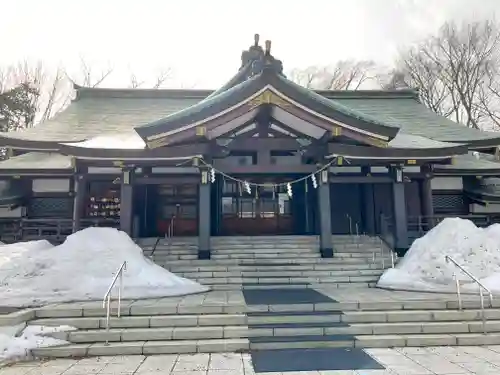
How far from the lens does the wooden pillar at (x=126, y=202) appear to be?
32.8ft

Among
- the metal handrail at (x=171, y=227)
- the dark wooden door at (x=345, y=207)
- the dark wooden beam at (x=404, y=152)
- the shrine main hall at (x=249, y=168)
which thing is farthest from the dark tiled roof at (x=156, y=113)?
the metal handrail at (x=171, y=227)

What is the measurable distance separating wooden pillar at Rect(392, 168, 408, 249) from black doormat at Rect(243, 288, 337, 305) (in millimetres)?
3814

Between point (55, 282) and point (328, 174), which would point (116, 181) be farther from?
point (328, 174)

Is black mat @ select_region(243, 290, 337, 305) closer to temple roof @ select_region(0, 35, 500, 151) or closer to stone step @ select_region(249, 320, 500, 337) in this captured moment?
stone step @ select_region(249, 320, 500, 337)

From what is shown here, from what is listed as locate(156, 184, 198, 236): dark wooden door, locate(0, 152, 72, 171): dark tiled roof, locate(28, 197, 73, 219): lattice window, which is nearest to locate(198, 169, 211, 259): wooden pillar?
locate(156, 184, 198, 236): dark wooden door

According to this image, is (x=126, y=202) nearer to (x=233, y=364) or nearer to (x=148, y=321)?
(x=148, y=321)

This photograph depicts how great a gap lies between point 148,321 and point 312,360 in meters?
2.73

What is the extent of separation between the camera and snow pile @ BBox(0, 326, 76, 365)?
505 centimetres

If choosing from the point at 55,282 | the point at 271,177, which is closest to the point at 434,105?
the point at 271,177

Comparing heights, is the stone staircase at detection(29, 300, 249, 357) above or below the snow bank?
below

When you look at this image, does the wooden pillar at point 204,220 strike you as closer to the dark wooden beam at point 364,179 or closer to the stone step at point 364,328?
the dark wooden beam at point 364,179

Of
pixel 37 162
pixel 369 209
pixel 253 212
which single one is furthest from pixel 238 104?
pixel 37 162

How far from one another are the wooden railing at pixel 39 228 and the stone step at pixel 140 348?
19.5ft

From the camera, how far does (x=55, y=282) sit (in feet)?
23.3
